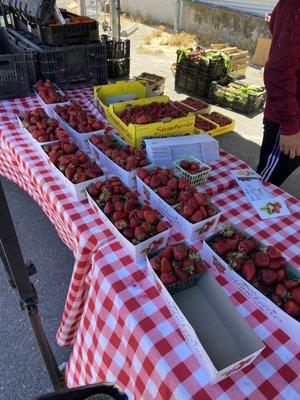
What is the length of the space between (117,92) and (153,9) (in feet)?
32.0

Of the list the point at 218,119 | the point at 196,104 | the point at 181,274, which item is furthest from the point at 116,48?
the point at 181,274

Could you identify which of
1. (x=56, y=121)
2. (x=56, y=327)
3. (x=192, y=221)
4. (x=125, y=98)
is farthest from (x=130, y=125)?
(x=56, y=327)

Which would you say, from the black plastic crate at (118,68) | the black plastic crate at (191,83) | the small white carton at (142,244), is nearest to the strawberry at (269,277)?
the small white carton at (142,244)

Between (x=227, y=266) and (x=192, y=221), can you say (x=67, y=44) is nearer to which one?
(x=192, y=221)

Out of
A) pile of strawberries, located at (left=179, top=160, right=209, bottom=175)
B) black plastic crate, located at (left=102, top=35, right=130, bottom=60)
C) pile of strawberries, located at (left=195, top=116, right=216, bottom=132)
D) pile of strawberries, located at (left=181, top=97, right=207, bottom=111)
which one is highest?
black plastic crate, located at (left=102, top=35, right=130, bottom=60)

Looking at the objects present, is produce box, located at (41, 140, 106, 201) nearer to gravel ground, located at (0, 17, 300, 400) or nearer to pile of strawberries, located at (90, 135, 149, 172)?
pile of strawberries, located at (90, 135, 149, 172)

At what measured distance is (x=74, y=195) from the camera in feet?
6.16

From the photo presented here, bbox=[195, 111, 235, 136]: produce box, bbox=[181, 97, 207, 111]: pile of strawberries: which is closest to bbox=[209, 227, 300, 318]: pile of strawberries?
bbox=[195, 111, 235, 136]: produce box

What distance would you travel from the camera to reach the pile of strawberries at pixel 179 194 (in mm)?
1584

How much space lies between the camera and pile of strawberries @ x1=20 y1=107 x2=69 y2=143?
2207 millimetres

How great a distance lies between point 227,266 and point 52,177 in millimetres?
1246

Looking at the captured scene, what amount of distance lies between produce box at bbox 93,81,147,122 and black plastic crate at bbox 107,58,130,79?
60.6 inches

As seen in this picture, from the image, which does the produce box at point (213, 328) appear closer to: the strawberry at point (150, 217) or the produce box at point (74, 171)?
the strawberry at point (150, 217)

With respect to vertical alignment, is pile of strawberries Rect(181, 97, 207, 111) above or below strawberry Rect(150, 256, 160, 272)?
below
